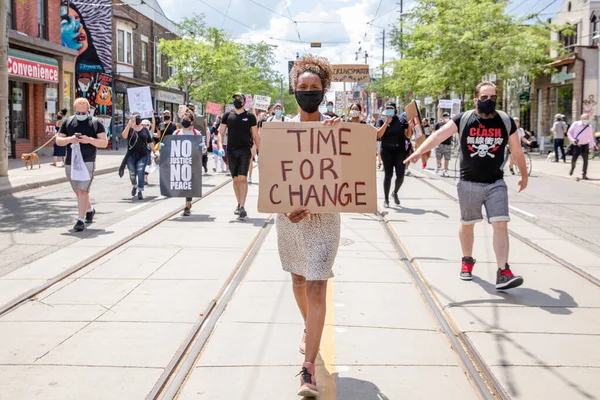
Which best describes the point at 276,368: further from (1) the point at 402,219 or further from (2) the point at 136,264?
(1) the point at 402,219

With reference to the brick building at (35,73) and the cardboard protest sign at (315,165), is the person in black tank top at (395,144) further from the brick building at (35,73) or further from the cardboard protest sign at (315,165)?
the brick building at (35,73)

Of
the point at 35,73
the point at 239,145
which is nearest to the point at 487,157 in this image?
the point at 239,145

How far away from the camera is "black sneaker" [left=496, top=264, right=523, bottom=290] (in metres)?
6.21

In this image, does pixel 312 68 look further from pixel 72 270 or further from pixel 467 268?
pixel 72 270

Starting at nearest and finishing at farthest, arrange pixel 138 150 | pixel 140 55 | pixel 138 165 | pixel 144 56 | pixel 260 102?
pixel 138 150 < pixel 138 165 < pixel 260 102 < pixel 140 55 < pixel 144 56

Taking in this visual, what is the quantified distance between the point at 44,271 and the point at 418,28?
101 ft

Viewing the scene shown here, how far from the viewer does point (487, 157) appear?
654 cm

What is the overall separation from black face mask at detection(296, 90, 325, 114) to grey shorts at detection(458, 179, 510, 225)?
2840 millimetres

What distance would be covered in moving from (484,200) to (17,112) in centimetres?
2362

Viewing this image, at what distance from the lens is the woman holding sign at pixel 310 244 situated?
4.03m

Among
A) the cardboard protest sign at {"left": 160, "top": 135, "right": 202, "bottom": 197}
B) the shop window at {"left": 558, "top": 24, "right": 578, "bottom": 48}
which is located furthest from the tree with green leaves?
the cardboard protest sign at {"left": 160, "top": 135, "right": 202, "bottom": 197}

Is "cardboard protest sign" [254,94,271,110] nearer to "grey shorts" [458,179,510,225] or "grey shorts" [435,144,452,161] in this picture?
"grey shorts" [435,144,452,161]

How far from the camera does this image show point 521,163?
21.2ft

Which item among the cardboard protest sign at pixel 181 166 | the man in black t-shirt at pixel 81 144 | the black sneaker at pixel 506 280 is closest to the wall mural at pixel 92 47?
the cardboard protest sign at pixel 181 166
